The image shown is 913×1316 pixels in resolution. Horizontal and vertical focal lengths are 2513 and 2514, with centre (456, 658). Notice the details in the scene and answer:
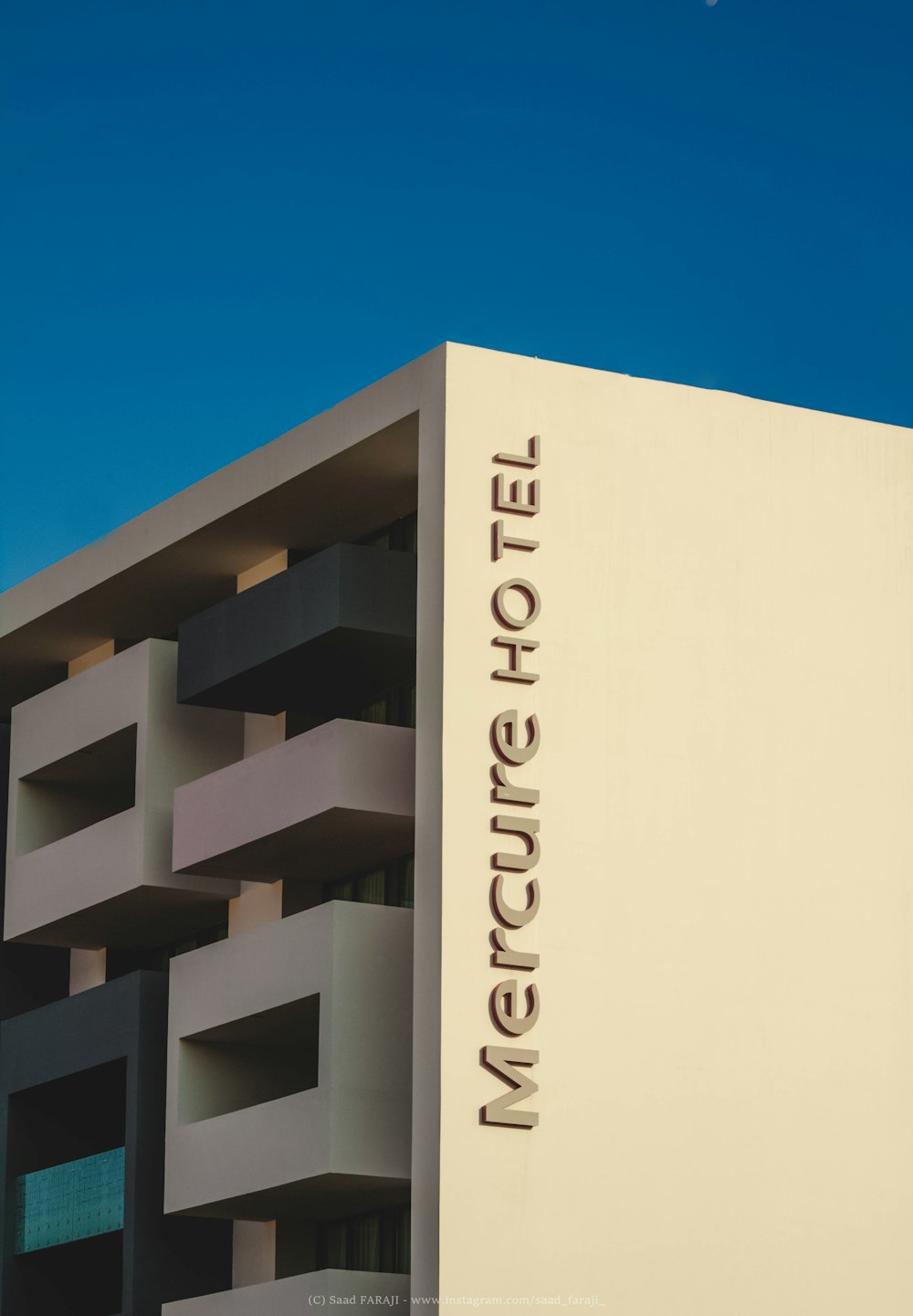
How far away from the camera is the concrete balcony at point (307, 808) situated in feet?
107

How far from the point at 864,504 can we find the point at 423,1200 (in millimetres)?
11556

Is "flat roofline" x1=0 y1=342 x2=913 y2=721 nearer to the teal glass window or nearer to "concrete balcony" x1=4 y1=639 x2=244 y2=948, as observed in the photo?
"concrete balcony" x1=4 y1=639 x2=244 y2=948

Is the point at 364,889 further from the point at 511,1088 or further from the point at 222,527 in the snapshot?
the point at 511,1088

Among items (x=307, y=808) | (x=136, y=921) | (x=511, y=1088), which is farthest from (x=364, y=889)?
(x=511, y=1088)

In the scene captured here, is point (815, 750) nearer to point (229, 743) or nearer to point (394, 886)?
point (394, 886)

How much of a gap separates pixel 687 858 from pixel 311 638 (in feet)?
19.0

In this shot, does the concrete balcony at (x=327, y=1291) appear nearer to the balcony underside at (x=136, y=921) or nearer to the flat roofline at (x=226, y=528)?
the balcony underside at (x=136, y=921)

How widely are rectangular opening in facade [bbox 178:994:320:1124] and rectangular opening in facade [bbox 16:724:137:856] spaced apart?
17.4 feet

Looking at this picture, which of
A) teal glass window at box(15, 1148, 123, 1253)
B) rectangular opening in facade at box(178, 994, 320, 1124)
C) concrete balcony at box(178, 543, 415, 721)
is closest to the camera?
concrete balcony at box(178, 543, 415, 721)

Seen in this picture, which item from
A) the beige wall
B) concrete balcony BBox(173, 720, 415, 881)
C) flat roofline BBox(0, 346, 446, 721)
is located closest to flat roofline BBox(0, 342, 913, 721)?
flat roofline BBox(0, 346, 446, 721)

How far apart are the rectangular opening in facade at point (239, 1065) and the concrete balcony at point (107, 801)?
266 centimetres

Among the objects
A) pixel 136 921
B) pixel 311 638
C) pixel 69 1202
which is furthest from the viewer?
pixel 136 921

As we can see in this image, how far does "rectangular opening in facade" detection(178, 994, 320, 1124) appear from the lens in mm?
34531

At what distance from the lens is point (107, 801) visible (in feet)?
135
